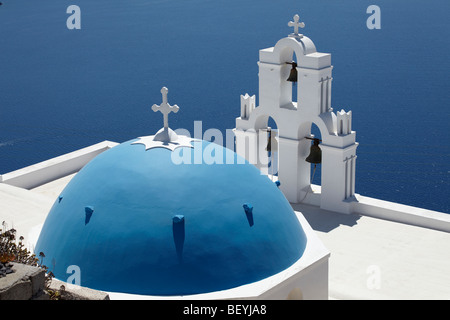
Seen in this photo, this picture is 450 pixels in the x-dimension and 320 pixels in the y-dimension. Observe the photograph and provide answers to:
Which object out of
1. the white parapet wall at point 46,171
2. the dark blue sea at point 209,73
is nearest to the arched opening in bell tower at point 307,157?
the white parapet wall at point 46,171

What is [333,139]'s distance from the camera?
20.5 m

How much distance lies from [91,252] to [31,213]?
9.14 metres

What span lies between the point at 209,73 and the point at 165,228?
1745 inches

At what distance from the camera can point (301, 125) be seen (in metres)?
21.1

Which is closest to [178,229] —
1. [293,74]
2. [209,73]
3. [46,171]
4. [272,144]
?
[272,144]

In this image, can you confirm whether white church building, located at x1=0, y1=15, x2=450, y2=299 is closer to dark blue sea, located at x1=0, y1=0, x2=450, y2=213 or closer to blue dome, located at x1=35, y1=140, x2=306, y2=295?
blue dome, located at x1=35, y1=140, x2=306, y2=295

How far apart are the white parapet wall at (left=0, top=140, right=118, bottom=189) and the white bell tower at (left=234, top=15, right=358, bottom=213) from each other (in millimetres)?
5378

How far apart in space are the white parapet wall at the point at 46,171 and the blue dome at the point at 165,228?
1086 centimetres

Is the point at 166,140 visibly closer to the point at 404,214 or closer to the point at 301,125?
the point at 301,125

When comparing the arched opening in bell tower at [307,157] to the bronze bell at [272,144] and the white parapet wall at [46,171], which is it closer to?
the bronze bell at [272,144]

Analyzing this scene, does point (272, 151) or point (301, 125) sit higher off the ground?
point (301, 125)

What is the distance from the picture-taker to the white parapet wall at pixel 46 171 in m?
22.8

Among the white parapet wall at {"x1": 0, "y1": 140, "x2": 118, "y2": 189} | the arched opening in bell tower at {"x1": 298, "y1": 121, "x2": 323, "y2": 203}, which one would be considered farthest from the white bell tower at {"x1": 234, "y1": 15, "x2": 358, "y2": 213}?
the white parapet wall at {"x1": 0, "y1": 140, "x2": 118, "y2": 189}
